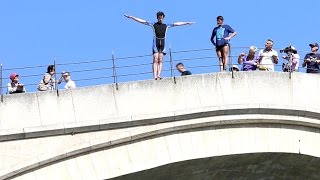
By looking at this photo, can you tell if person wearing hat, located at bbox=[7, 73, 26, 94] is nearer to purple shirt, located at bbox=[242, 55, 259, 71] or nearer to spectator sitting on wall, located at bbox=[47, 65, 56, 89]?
spectator sitting on wall, located at bbox=[47, 65, 56, 89]

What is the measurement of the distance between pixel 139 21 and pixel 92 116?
231 cm

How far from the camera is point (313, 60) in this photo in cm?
2992

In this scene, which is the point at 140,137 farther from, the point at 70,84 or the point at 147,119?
the point at 70,84

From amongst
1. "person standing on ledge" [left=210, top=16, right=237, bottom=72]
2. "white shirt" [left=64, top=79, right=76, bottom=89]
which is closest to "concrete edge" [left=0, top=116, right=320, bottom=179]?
"person standing on ledge" [left=210, top=16, right=237, bottom=72]

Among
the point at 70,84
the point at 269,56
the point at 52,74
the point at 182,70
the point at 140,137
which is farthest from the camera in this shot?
the point at 269,56

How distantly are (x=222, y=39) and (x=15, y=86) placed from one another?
4211mm

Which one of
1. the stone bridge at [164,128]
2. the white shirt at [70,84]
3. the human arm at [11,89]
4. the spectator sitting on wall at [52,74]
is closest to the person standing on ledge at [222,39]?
the stone bridge at [164,128]

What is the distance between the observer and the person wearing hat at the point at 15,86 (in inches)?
1110

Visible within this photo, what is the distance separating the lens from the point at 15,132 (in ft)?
90.0

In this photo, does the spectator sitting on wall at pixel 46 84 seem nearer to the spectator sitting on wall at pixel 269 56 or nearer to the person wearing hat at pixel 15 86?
the person wearing hat at pixel 15 86

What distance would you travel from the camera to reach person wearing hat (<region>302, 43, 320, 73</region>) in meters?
29.9

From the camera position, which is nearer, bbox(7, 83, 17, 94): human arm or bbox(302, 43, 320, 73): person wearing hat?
bbox(7, 83, 17, 94): human arm

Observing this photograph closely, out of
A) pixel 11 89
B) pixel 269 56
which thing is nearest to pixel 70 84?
pixel 11 89

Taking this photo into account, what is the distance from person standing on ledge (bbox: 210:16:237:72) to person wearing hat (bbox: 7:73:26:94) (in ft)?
13.0
